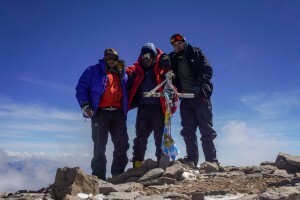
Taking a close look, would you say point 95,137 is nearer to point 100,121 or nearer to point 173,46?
point 100,121

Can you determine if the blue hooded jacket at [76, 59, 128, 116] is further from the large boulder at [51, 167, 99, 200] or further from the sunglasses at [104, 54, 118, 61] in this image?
the large boulder at [51, 167, 99, 200]

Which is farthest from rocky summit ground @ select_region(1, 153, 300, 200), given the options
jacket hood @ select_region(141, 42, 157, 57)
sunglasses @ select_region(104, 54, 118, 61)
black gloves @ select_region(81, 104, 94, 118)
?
jacket hood @ select_region(141, 42, 157, 57)

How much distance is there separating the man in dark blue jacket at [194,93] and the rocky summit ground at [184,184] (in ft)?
3.03

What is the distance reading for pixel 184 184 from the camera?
7.86 meters

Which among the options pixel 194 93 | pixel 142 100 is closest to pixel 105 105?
pixel 142 100

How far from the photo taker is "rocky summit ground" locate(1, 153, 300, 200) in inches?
242

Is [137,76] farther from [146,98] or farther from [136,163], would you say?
[136,163]

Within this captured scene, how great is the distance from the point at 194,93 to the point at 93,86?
3.25 meters

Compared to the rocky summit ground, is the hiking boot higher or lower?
higher

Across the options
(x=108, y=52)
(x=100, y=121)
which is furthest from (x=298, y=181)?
(x=108, y=52)

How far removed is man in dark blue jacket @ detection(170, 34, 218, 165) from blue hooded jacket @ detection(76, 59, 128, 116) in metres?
2.01

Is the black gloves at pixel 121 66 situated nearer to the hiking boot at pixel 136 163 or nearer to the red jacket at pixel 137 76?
the red jacket at pixel 137 76

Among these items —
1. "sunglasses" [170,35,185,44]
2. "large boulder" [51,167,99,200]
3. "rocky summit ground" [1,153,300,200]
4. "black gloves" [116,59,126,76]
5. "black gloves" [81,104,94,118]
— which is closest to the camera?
"rocky summit ground" [1,153,300,200]

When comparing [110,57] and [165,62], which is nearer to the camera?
[165,62]
